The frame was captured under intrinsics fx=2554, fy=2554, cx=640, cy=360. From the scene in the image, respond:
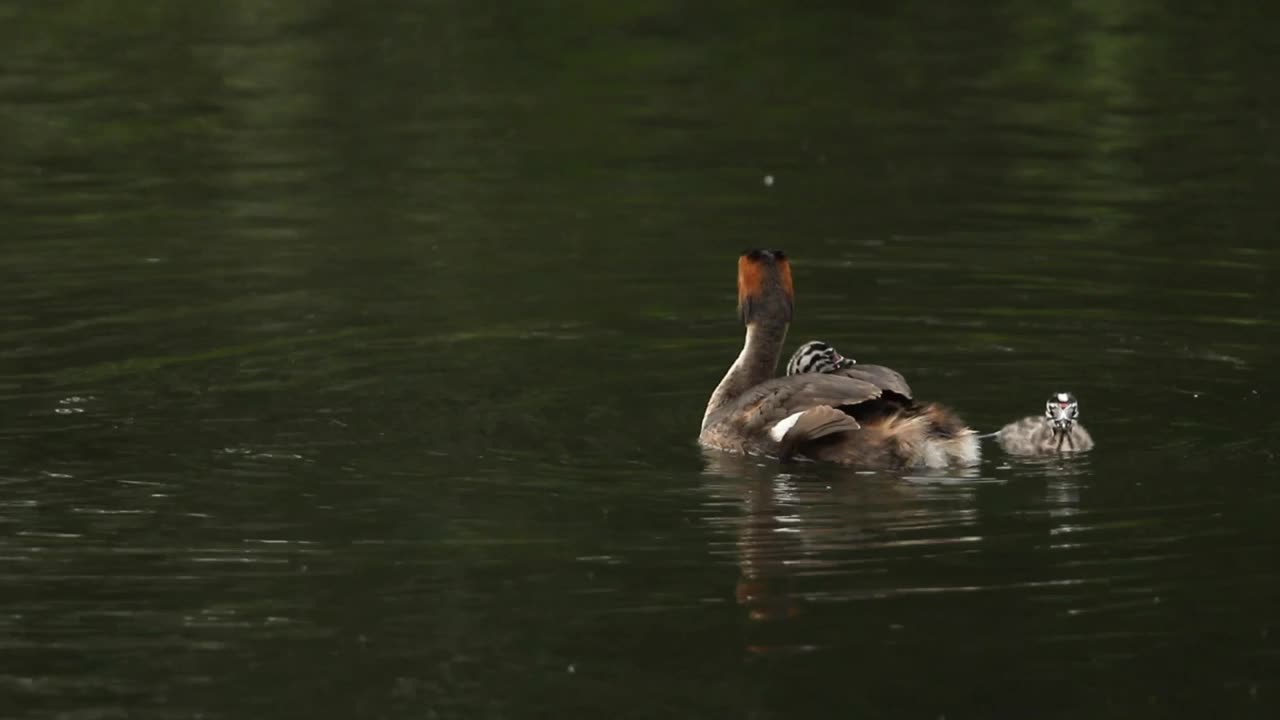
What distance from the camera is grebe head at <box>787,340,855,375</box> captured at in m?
12.3

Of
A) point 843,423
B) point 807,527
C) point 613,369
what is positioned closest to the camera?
point 807,527

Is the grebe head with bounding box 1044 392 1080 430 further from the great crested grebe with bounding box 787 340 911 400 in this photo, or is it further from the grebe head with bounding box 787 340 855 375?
the grebe head with bounding box 787 340 855 375

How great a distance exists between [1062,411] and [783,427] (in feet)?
4.17

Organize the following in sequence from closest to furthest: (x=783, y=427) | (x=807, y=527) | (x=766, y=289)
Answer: (x=807, y=527) < (x=783, y=427) < (x=766, y=289)

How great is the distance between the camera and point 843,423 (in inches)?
447

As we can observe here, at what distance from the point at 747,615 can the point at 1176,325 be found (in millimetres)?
5816

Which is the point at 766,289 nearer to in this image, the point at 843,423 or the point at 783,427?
the point at 783,427

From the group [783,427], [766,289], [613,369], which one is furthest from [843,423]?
[613,369]

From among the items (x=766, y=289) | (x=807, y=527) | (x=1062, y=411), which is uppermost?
(x=766, y=289)

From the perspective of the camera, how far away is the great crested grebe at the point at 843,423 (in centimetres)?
1140

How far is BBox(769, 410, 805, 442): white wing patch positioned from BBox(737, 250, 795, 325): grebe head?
127 centimetres

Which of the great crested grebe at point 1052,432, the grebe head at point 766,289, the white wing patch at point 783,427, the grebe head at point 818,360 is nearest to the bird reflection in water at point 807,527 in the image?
the white wing patch at point 783,427

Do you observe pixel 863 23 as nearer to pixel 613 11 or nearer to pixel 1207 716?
pixel 613 11

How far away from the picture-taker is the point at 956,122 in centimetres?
2228
